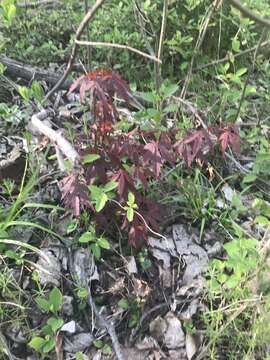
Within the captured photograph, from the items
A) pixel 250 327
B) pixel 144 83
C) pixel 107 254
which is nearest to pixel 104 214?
pixel 107 254

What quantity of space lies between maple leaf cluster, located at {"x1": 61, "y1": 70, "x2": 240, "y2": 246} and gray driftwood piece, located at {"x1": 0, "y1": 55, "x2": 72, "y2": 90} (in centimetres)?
79

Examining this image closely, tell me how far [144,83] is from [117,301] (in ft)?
4.38

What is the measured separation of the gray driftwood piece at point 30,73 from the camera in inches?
111

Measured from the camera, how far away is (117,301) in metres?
2.08

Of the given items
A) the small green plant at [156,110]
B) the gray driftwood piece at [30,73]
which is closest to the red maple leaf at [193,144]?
the small green plant at [156,110]

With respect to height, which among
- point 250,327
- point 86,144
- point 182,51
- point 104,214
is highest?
point 182,51

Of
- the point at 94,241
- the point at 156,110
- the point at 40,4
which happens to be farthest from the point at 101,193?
the point at 40,4

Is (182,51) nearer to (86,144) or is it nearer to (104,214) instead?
(86,144)

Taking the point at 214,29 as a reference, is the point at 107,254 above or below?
below

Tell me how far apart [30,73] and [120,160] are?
3.43 feet

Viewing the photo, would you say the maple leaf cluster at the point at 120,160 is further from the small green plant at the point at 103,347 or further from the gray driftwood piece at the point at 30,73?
the gray driftwood piece at the point at 30,73

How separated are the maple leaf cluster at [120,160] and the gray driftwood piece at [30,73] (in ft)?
2.60

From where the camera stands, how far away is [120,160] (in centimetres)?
207

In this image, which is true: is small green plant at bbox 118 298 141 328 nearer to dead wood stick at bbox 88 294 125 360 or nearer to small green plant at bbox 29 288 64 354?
dead wood stick at bbox 88 294 125 360
